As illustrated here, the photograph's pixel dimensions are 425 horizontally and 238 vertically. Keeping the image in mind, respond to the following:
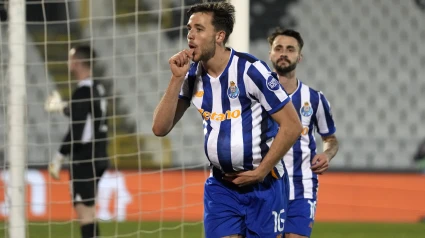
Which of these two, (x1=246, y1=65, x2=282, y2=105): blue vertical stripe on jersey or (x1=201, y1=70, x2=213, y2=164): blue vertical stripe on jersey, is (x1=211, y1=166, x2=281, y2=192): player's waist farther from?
(x1=246, y1=65, x2=282, y2=105): blue vertical stripe on jersey

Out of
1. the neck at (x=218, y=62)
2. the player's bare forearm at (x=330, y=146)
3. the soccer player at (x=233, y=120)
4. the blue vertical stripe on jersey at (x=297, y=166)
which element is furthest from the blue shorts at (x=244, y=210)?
the player's bare forearm at (x=330, y=146)

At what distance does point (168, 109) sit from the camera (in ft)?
12.8

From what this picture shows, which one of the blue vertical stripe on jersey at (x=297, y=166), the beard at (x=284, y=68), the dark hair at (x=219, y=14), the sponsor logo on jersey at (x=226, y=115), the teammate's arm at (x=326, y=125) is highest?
the dark hair at (x=219, y=14)

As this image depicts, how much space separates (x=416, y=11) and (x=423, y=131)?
1.70m

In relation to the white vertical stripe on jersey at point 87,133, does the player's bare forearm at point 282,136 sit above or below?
above

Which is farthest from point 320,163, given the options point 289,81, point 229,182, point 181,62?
point 181,62

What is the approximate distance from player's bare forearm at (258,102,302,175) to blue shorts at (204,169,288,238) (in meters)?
0.17

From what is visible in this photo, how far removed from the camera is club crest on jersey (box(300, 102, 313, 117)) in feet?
16.7

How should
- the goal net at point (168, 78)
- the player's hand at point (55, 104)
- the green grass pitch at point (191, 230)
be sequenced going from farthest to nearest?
the goal net at point (168, 78) < the green grass pitch at point (191, 230) < the player's hand at point (55, 104)

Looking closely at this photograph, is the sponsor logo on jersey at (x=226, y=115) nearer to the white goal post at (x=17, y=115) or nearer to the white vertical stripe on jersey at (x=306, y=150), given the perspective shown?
the white vertical stripe on jersey at (x=306, y=150)

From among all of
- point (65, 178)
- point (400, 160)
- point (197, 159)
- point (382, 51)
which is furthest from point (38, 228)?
point (382, 51)

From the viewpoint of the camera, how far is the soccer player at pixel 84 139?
661 cm

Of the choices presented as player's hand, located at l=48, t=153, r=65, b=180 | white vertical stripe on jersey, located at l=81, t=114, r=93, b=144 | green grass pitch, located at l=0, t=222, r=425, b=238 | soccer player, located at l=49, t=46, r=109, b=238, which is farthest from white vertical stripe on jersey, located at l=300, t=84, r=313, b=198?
green grass pitch, located at l=0, t=222, r=425, b=238

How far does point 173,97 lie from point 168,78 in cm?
653
